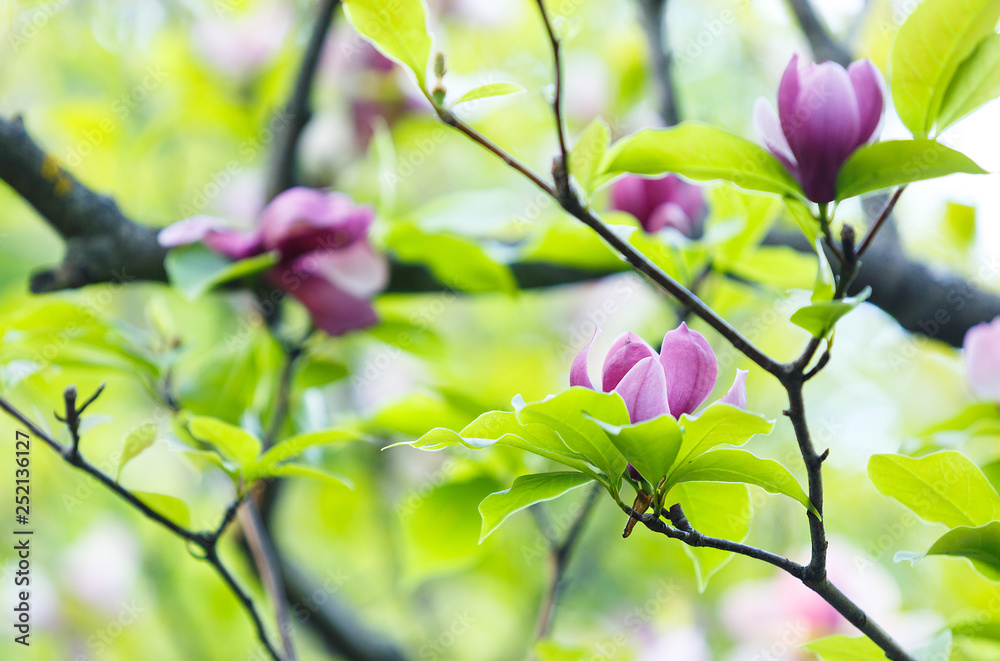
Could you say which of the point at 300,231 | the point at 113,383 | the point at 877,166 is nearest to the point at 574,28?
the point at 877,166

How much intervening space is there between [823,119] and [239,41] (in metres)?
Result: 1.11

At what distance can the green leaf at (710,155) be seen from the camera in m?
0.43

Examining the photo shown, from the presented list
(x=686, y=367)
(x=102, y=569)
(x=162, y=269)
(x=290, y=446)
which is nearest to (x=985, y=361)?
(x=686, y=367)

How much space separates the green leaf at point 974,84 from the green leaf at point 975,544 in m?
0.22

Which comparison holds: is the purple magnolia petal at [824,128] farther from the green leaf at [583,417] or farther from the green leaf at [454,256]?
A: the green leaf at [454,256]

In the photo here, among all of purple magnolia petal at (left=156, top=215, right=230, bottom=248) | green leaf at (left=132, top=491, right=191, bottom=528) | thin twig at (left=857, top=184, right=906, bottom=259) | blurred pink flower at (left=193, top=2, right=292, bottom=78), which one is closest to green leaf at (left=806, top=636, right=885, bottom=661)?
thin twig at (left=857, top=184, right=906, bottom=259)

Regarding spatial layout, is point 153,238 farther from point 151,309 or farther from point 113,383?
point 113,383

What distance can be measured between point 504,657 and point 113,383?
992 millimetres

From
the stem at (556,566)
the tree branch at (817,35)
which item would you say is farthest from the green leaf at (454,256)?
the tree branch at (817,35)

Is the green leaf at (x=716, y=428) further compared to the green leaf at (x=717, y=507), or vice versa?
the green leaf at (x=717, y=507)

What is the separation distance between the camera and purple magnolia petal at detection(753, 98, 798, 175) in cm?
44

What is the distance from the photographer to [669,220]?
774mm

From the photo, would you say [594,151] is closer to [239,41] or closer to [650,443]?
[650,443]

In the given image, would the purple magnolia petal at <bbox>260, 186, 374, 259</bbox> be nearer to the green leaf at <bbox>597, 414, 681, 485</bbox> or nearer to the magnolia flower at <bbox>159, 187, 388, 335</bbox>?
the magnolia flower at <bbox>159, 187, 388, 335</bbox>
